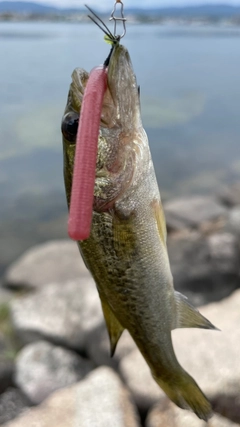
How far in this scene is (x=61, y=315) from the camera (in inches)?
216

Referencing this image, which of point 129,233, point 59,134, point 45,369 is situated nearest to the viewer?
point 129,233

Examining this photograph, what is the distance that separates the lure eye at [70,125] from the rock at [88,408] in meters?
2.40

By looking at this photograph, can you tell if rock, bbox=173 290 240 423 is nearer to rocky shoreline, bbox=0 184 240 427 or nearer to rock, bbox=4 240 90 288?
rocky shoreline, bbox=0 184 240 427

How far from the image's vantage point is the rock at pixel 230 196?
36.3ft

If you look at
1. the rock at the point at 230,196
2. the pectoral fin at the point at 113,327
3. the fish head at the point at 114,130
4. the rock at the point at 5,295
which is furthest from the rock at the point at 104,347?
the rock at the point at 230,196

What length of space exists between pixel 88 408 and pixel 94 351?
1.22 meters

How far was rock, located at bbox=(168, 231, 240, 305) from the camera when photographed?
5934mm

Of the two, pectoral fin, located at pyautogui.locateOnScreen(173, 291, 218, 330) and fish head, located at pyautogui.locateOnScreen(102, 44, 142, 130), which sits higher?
fish head, located at pyautogui.locateOnScreen(102, 44, 142, 130)

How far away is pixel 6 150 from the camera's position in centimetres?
1468

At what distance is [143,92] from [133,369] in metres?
18.5

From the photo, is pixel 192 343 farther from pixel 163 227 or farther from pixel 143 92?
pixel 143 92

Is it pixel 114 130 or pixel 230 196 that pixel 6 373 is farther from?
pixel 230 196

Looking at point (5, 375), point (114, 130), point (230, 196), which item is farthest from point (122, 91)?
point (230, 196)

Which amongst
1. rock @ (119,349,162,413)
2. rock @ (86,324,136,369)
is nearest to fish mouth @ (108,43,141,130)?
rock @ (119,349,162,413)
